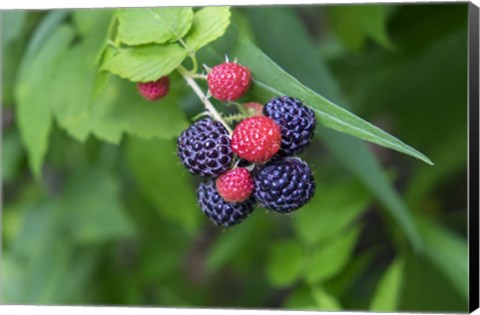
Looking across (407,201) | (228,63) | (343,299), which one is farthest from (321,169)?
(228,63)

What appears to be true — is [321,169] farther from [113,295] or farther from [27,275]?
[27,275]

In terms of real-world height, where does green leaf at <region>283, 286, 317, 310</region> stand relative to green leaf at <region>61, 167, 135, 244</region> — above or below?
above

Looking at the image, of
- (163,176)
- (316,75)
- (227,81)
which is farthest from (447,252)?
(227,81)

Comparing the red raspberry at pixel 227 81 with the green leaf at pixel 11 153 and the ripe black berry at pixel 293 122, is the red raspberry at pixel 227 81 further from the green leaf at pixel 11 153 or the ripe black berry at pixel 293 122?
the green leaf at pixel 11 153

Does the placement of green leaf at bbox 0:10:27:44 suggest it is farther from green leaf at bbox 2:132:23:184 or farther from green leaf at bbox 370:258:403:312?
green leaf at bbox 370:258:403:312

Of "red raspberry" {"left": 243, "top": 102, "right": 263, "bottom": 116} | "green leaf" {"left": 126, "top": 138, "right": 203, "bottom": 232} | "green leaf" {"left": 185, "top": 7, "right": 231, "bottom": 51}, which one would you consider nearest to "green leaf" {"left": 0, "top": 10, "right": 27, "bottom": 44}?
"green leaf" {"left": 126, "top": 138, "right": 203, "bottom": 232}

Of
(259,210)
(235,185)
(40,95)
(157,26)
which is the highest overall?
(157,26)

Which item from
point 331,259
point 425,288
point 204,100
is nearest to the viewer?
point 204,100

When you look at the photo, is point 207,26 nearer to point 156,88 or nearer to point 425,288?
point 156,88
